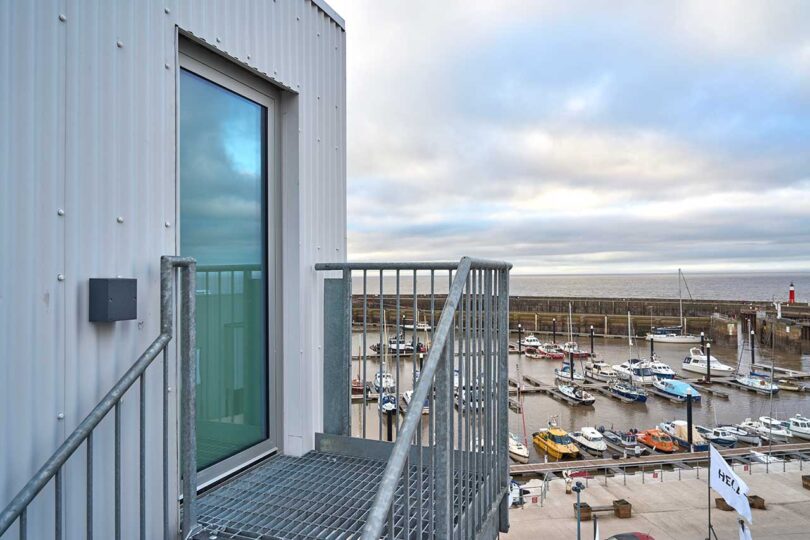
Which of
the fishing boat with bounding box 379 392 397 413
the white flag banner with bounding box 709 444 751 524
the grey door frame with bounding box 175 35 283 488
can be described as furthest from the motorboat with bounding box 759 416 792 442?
the grey door frame with bounding box 175 35 283 488

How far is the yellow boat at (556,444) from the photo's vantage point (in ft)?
56.5

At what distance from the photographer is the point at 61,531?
134cm

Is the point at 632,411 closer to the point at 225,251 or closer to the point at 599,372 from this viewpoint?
the point at 599,372

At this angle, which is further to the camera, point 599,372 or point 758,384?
point 599,372

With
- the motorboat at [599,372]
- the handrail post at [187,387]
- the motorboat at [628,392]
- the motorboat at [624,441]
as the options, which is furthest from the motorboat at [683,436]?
the handrail post at [187,387]

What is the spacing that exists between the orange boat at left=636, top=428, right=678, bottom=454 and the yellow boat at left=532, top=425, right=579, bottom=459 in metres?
3.12

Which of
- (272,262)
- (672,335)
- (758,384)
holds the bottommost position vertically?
(758,384)

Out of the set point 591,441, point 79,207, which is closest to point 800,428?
point 591,441

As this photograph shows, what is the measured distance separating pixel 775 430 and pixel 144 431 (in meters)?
24.3

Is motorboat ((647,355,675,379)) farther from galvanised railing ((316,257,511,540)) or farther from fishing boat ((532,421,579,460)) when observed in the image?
galvanised railing ((316,257,511,540))

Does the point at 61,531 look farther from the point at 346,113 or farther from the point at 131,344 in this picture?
the point at 346,113

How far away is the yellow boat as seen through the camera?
17234 millimetres

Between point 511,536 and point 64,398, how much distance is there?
11.9 metres

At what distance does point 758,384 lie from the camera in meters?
24.0
